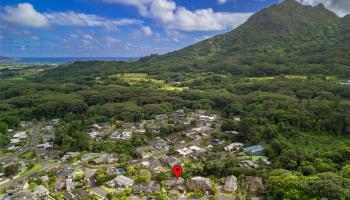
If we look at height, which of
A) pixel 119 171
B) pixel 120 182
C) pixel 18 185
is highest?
pixel 120 182

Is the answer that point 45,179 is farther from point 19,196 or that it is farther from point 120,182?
point 120,182

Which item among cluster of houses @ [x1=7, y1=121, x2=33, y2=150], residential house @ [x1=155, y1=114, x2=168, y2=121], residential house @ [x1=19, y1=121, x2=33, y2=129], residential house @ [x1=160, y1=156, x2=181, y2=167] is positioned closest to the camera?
residential house @ [x1=160, y1=156, x2=181, y2=167]

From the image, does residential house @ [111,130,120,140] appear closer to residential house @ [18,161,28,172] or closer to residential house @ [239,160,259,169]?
residential house @ [18,161,28,172]

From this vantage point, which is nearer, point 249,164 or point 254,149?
point 249,164

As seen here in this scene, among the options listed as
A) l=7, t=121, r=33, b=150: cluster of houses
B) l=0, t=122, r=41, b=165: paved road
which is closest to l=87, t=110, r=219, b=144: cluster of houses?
l=0, t=122, r=41, b=165: paved road

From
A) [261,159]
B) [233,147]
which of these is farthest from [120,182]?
[233,147]

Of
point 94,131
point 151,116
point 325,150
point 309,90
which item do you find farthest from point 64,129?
point 309,90
